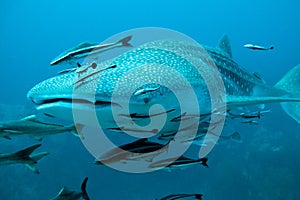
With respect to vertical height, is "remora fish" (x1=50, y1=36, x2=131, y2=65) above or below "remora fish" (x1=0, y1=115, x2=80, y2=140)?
above

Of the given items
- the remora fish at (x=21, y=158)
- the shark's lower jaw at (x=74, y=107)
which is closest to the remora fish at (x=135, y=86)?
the shark's lower jaw at (x=74, y=107)

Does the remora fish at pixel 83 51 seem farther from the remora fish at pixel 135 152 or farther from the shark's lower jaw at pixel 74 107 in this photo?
the remora fish at pixel 135 152

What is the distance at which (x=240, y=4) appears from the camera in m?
140

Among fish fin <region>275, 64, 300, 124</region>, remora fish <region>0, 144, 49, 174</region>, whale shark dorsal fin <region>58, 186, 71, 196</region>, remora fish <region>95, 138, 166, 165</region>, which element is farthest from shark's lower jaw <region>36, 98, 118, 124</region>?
fish fin <region>275, 64, 300, 124</region>

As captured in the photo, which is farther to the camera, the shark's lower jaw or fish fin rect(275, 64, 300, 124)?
fish fin rect(275, 64, 300, 124)

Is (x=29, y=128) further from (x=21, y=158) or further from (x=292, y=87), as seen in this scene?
(x=292, y=87)

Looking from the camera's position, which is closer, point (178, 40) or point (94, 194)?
point (178, 40)

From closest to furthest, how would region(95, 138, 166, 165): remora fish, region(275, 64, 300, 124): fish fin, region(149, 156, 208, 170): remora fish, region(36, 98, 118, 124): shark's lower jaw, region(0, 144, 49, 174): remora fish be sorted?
region(36, 98, 118, 124): shark's lower jaw < region(95, 138, 166, 165): remora fish < region(149, 156, 208, 170): remora fish < region(0, 144, 49, 174): remora fish < region(275, 64, 300, 124): fish fin

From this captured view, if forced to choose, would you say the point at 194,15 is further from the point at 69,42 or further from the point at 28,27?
the point at 28,27

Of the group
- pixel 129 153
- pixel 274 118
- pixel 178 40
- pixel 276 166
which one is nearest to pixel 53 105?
pixel 129 153

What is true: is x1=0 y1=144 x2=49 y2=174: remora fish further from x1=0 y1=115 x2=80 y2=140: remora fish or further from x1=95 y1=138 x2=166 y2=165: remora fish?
x1=95 y1=138 x2=166 y2=165: remora fish

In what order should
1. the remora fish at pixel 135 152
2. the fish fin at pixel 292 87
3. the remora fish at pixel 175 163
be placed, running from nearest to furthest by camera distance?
the remora fish at pixel 135 152 < the remora fish at pixel 175 163 < the fish fin at pixel 292 87

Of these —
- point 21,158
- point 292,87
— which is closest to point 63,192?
point 21,158

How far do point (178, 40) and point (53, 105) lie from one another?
1.82m
